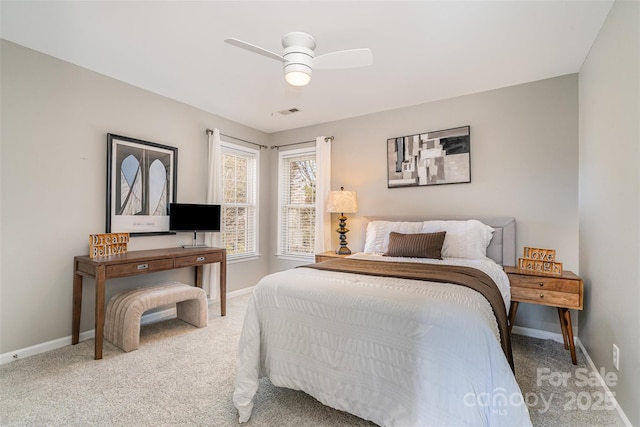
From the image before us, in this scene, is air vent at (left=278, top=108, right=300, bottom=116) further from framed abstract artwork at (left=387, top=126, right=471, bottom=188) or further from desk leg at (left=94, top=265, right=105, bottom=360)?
desk leg at (left=94, top=265, right=105, bottom=360)

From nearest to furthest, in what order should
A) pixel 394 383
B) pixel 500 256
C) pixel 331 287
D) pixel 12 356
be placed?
pixel 394 383 < pixel 331 287 < pixel 12 356 < pixel 500 256

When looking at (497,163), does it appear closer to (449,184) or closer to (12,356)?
(449,184)

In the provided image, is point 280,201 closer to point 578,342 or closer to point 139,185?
point 139,185

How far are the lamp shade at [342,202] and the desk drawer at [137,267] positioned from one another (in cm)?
199

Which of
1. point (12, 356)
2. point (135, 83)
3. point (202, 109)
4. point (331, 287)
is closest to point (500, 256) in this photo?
point (331, 287)

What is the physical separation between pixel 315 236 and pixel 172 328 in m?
2.11

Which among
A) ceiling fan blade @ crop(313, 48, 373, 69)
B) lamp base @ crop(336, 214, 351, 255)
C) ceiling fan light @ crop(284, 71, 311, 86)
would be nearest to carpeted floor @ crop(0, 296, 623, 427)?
lamp base @ crop(336, 214, 351, 255)

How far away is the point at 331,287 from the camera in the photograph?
181 centimetres

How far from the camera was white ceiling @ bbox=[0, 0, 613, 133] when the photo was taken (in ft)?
6.68

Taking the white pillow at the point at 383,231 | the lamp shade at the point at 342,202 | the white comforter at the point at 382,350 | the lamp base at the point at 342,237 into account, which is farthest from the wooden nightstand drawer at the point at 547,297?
the lamp shade at the point at 342,202

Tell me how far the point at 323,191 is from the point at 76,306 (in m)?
3.02

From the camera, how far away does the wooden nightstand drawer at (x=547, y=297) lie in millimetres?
2422

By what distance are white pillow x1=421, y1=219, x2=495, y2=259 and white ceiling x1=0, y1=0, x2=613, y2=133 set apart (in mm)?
1504

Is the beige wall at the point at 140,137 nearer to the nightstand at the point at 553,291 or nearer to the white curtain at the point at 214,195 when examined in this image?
the white curtain at the point at 214,195
